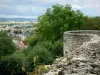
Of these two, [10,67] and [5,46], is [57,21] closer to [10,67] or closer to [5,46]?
[5,46]

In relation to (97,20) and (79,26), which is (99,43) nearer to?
(79,26)

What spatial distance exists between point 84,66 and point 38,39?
38712 millimetres

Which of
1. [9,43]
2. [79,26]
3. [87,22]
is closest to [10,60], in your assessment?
[9,43]

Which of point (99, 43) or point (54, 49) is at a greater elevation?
point (99, 43)

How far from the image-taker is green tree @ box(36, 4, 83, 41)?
41688mm

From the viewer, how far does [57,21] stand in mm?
41438

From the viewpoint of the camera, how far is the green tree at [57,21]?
1641 inches

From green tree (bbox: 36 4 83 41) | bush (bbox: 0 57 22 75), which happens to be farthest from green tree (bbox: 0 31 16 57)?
bush (bbox: 0 57 22 75)

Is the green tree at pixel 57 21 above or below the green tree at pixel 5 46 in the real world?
above

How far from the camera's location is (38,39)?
1897 inches

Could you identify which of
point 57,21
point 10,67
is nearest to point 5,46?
point 57,21

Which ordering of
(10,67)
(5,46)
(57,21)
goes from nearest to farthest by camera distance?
(10,67) < (5,46) < (57,21)

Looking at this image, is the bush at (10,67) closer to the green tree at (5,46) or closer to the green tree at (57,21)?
the green tree at (5,46)

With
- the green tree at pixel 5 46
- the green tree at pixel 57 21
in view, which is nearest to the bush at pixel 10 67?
the green tree at pixel 5 46
